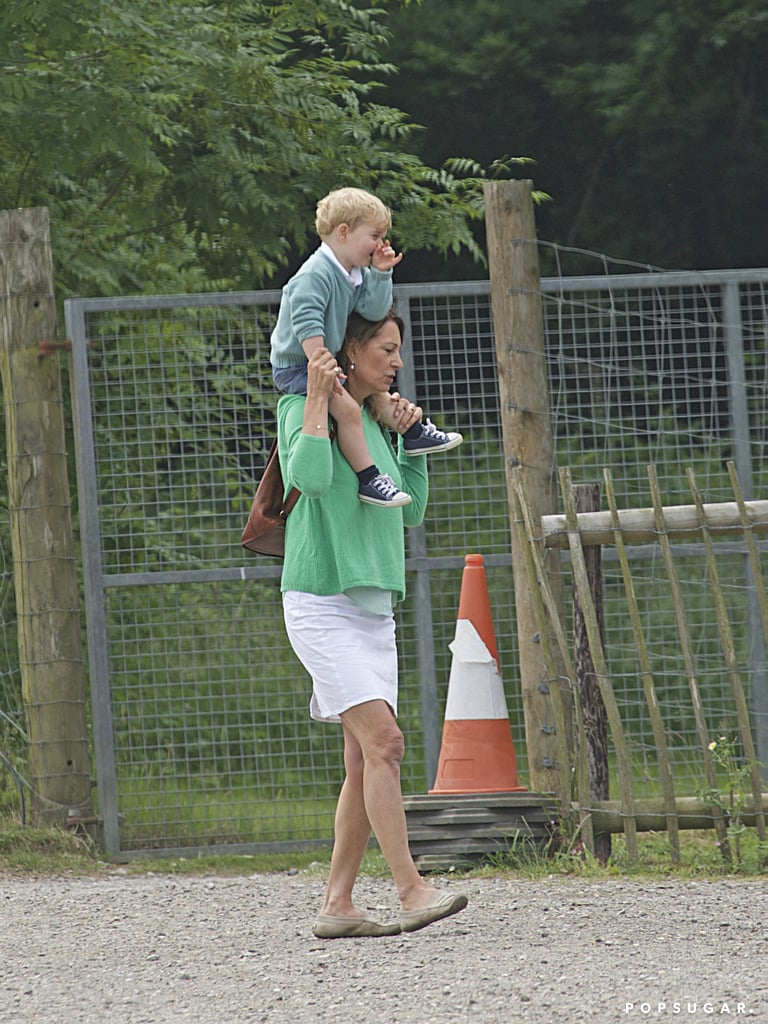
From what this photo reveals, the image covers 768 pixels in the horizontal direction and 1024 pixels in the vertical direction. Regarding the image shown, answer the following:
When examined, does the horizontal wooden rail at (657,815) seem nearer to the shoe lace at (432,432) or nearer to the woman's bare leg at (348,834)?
the woman's bare leg at (348,834)

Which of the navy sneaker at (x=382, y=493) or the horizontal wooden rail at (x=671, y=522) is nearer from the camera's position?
the navy sneaker at (x=382, y=493)

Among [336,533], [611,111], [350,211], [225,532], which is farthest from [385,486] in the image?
[611,111]

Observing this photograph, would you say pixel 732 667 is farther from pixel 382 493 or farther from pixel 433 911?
pixel 382 493

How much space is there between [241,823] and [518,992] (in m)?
3.30

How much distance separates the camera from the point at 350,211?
14.0ft

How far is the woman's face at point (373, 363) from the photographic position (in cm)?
441

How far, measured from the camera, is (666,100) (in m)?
16.4

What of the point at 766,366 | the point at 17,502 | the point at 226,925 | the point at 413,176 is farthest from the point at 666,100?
the point at 226,925

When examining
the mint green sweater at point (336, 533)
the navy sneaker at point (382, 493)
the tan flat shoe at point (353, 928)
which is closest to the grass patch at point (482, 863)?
the tan flat shoe at point (353, 928)

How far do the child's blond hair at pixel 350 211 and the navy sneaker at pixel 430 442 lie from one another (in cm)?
64

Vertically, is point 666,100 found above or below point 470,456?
above

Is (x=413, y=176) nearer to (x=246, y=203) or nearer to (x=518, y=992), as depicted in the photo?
(x=246, y=203)

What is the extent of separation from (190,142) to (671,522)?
4.22 metres

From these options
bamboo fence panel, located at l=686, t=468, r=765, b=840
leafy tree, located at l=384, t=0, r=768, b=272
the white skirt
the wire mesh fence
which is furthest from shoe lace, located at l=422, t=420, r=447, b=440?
leafy tree, located at l=384, t=0, r=768, b=272
